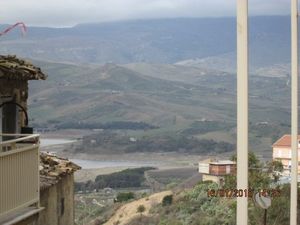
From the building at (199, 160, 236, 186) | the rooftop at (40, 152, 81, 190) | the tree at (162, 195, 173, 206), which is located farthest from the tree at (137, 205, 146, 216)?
the rooftop at (40, 152, 81, 190)

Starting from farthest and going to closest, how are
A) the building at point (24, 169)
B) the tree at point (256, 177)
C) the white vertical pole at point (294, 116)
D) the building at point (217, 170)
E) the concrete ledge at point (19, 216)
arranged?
1. the building at point (217, 170)
2. the tree at point (256, 177)
3. the white vertical pole at point (294, 116)
4. the concrete ledge at point (19, 216)
5. the building at point (24, 169)

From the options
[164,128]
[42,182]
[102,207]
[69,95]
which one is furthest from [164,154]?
[42,182]

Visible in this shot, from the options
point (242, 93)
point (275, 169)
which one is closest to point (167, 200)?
point (275, 169)

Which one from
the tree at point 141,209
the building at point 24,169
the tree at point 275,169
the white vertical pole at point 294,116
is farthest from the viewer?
the tree at point 141,209

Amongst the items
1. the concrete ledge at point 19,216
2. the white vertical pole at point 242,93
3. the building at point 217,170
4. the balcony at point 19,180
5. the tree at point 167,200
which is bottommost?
the tree at point 167,200

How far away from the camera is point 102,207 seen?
48.8m

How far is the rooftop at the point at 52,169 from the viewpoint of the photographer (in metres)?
13.5

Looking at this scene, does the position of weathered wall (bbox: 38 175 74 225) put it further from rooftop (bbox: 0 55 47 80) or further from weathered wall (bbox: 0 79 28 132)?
rooftop (bbox: 0 55 47 80)

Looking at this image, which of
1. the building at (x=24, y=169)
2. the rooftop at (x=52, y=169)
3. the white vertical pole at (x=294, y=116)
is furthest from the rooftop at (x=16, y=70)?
the white vertical pole at (x=294, y=116)

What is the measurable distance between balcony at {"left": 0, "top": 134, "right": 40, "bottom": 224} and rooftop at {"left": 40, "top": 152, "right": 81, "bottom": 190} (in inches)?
146

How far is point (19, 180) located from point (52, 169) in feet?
19.5

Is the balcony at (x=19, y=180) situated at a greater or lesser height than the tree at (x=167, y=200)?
greater

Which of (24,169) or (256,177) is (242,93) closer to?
(24,169)

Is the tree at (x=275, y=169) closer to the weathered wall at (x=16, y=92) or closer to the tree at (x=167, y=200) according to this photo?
the tree at (x=167, y=200)
